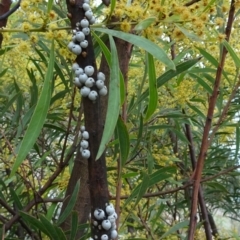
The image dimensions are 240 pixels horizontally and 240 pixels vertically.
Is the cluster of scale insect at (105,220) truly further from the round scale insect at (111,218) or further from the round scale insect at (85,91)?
the round scale insect at (85,91)

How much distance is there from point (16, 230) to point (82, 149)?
567 millimetres

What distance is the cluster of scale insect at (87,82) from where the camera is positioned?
521 mm

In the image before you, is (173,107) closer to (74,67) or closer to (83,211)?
(83,211)

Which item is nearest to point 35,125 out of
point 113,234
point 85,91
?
point 85,91

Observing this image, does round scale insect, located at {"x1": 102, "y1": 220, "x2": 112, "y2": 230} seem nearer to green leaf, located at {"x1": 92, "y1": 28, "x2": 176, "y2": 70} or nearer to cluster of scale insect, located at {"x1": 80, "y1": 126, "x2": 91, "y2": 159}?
cluster of scale insect, located at {"x1": 80, "y1": 126, "x2": 91, "y2": 159}

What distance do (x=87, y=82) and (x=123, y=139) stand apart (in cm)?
11

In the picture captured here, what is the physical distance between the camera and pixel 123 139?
1.97 feet

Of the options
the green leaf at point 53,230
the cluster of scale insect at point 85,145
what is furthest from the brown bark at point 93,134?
the green leaf at point 53,230

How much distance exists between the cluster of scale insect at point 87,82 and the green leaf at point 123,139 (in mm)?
63

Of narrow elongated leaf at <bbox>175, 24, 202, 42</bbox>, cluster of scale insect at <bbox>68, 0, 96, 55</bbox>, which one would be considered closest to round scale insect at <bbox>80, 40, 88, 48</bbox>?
cluster of scale insect at <bbox>68, 0, 96, 55</bbox>

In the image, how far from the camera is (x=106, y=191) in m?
0.58

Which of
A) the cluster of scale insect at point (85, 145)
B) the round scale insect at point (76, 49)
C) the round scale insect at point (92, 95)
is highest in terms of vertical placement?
the round scale insect at point (76, 49)

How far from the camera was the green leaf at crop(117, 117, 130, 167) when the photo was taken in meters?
0.58

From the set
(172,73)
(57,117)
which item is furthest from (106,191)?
(57,117)
